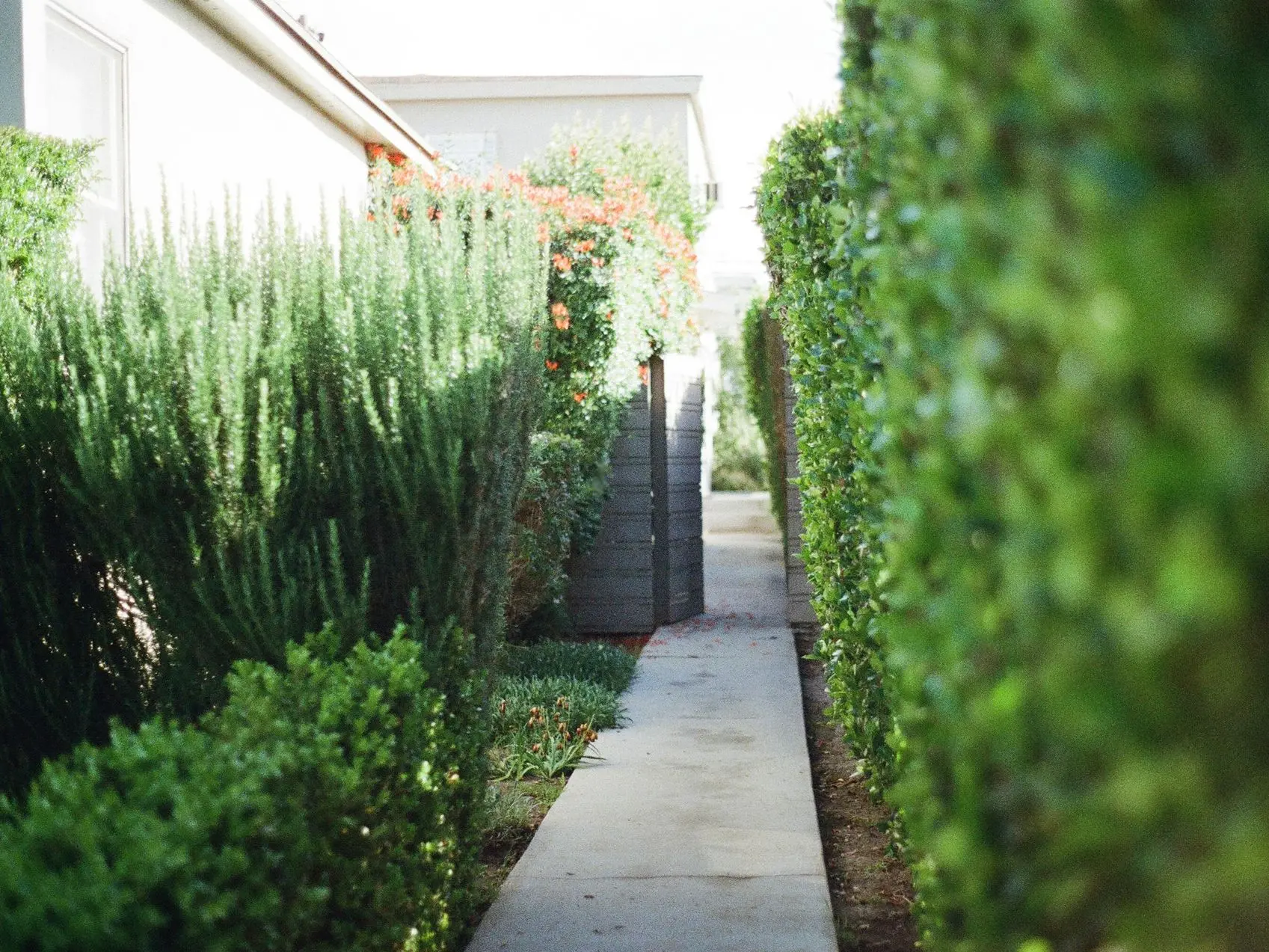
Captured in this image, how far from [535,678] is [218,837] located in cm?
473

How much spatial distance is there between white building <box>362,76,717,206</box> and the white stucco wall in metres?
10.9

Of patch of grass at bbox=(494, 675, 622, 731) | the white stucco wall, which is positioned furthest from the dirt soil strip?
the white stucco wall

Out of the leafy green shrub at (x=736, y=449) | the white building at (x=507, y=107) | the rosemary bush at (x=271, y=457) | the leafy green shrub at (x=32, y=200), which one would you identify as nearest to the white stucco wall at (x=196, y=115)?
the leafy green shrub at (x=32, y=200)

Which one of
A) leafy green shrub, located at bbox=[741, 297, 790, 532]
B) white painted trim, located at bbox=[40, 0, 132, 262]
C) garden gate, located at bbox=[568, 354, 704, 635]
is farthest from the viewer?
leafy green shrub, located at bbox=[741, 297, 790, 532]

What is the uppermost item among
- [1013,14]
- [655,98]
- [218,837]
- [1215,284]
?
[655,98]

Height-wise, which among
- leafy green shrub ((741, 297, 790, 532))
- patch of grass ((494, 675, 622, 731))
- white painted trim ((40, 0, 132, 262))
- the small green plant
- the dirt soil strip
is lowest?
the dirt soil strip

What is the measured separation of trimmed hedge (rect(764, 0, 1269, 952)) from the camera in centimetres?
89

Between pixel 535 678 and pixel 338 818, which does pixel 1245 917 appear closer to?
pixel 338 818

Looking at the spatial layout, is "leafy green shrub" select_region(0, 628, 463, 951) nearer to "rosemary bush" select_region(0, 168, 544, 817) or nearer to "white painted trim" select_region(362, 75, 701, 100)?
"rosemary bush" select_region(0, 168, 544, 817)

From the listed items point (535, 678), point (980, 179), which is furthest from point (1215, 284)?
point (535, 678)

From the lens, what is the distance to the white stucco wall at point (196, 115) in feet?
22.8

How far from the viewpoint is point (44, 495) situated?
3.97 meters

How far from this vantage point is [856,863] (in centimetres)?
461

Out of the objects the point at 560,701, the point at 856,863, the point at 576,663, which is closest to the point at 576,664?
the point at 576,663
